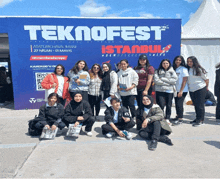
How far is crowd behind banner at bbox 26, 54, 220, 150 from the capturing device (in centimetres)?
378

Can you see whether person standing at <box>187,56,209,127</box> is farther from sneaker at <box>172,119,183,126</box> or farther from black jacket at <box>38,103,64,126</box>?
black jacket at <box>38,103,64,126</box>

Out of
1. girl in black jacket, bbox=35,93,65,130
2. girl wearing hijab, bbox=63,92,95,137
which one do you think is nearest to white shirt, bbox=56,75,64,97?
girl in black jacket, bbox=35,93,65,130

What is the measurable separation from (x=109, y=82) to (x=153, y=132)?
1.73 metres

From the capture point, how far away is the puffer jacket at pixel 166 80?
4258 millimetres

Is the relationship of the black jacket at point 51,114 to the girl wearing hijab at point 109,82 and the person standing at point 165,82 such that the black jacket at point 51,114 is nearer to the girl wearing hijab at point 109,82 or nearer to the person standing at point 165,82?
the girl wearing hijab at point 109,82

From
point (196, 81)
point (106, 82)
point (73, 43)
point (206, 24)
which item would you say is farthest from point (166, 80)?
point (206, 24)

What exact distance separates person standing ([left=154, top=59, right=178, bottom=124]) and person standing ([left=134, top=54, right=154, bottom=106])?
17cm

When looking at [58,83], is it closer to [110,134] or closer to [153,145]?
[110,134]

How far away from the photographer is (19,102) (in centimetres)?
644

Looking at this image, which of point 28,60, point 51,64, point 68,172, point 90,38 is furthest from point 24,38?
point 68,172

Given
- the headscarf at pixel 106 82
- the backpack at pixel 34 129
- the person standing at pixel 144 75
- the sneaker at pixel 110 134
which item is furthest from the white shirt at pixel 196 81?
the backpack at pixel 34 129

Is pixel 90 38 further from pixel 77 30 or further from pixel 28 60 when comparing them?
pixel 28 60

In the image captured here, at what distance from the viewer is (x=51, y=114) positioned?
3781mm

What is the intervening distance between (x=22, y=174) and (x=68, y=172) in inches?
23.2
